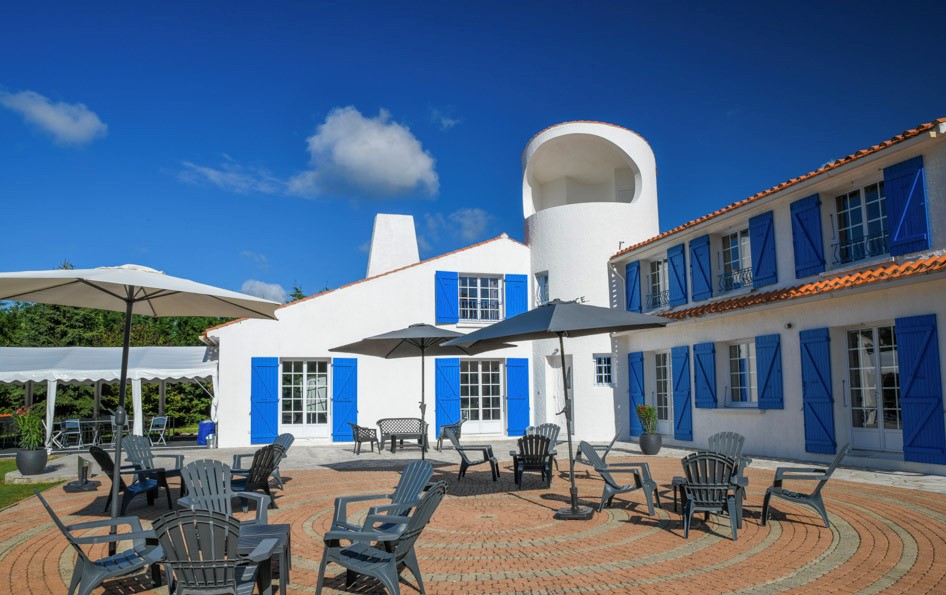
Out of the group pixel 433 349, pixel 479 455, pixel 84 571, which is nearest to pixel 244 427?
pixel 479 455

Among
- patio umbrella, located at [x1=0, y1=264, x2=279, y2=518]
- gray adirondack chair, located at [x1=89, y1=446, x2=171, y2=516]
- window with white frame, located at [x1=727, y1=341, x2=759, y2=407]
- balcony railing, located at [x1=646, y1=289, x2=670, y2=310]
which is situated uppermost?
balcony railing, located at [x1=646, y1=289, x2=670, y2=310]

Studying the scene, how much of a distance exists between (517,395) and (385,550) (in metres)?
13.1

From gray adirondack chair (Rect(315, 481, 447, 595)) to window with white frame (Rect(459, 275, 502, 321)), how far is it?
13.2 meters

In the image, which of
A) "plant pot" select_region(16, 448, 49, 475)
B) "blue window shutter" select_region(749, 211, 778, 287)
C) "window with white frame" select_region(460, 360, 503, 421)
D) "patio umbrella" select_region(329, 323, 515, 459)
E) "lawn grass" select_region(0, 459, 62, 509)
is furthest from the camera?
"window with white frame" select_region(460, 360, 503, 421)

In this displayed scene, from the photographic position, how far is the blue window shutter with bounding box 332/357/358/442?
15.9 metres

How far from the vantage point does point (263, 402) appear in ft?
50.0

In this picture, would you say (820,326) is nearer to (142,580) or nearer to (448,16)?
(448,16)

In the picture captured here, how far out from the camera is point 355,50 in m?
13.0

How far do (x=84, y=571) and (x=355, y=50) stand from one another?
36.6 feet

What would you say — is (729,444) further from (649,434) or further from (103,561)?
(103,561)

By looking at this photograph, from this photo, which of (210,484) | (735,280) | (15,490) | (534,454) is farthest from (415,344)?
(735,280)

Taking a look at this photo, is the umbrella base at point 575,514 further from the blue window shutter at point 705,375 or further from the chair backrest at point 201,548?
the blue window shutter at point 705,375

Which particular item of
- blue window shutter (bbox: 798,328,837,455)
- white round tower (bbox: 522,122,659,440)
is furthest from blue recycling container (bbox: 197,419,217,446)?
blue window shutter (bbox: 798,328,837,455)

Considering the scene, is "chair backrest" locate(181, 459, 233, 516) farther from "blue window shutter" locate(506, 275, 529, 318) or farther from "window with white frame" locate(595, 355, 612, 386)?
"blue window shutter" locate(506, 275, 529, 318)
